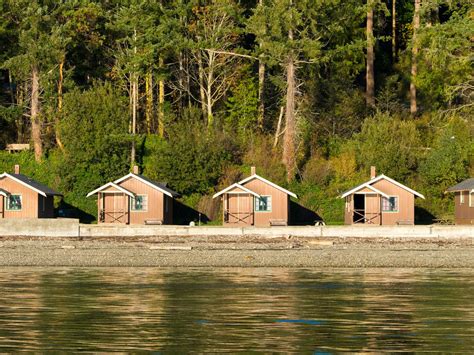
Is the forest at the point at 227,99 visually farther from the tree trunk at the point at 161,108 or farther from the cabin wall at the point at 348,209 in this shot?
the cabin wall at the point at 348,209

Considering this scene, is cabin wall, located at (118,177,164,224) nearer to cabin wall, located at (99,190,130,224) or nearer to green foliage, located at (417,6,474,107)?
cabin wall, located at (99,190,130,224)

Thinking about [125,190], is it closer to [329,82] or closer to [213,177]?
[213,177]

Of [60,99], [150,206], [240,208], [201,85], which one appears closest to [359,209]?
[240,208]

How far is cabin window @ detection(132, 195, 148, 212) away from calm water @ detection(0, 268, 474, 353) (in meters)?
27.6

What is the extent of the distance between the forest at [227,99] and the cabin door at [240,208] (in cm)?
409

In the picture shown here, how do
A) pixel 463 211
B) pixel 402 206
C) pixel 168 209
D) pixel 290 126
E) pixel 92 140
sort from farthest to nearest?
pixel 92 140 < pixel 290 126 < pixel 168 209 < pixel 463 211 < pixel 402 206

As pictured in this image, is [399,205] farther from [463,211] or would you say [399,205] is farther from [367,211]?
[463,211]

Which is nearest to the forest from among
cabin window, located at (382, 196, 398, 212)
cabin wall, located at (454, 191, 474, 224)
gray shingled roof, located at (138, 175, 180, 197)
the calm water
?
gray shingled roof, located at (138, 175, 180, 197)

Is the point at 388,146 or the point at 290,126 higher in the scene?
the point at 290,126

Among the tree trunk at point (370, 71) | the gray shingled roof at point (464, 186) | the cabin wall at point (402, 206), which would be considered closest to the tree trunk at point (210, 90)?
the tree trunk at point (370, 71)

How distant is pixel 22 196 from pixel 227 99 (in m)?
21.1

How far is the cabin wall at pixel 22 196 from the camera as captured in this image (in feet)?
238

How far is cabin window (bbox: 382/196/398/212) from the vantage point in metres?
71.6

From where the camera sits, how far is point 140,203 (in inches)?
2852
